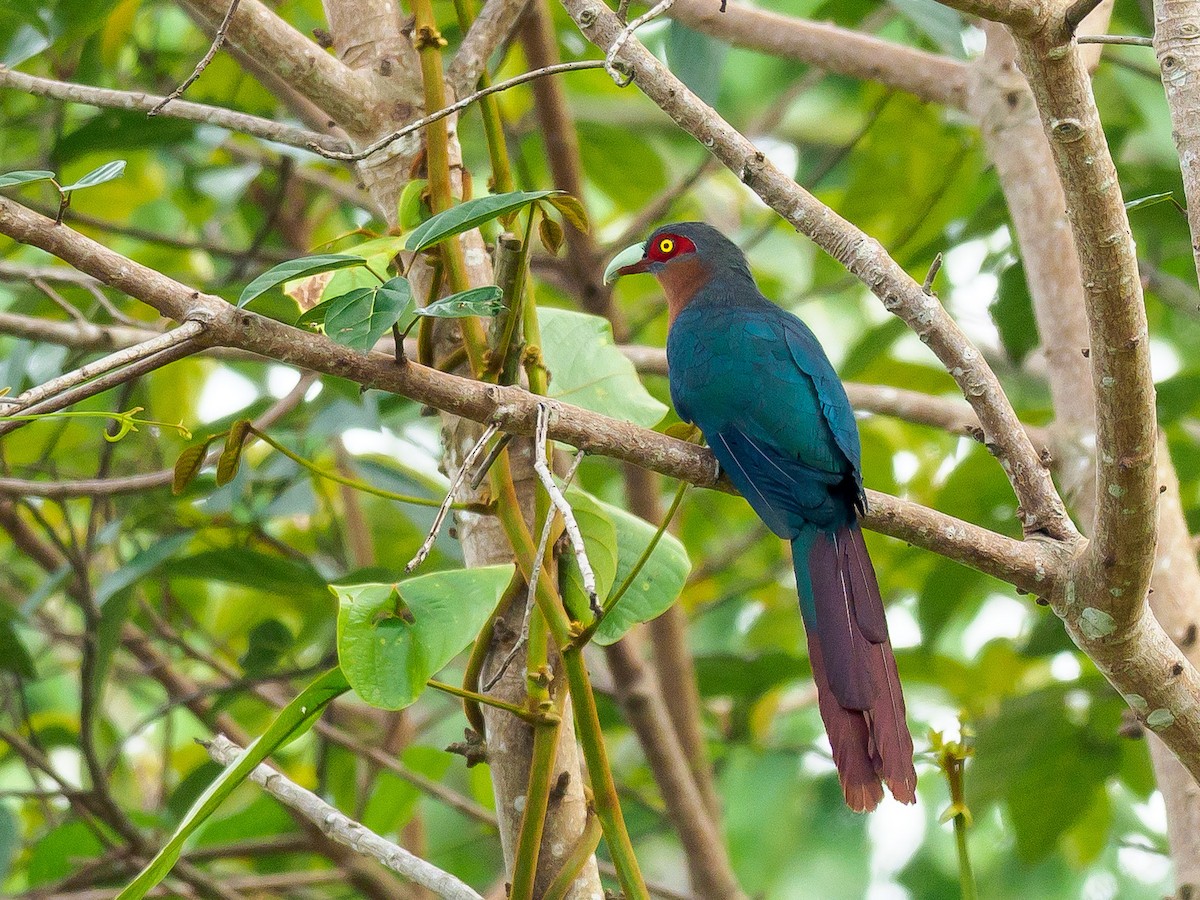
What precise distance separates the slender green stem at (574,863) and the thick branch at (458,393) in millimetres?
592

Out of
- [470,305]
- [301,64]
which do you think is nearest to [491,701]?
[470,305]

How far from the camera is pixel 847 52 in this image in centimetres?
362

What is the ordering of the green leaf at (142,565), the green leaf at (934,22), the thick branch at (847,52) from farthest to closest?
the thick branch at (847,52) < the green leaf at (934,22) < the green leaf at (142,565)

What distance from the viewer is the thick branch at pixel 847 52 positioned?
359 centimetres

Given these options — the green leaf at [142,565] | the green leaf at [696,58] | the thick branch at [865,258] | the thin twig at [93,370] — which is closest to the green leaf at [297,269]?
the thin twig at [93,370]

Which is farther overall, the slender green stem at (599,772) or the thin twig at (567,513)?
the slender green stem at (599,772)

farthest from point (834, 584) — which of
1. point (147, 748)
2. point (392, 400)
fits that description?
point (147, 748)

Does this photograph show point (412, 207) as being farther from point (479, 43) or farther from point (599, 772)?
point (599, 772)

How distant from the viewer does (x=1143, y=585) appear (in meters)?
1.89

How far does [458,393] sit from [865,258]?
0.72 m

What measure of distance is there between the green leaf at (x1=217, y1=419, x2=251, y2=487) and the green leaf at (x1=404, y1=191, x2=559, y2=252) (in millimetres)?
372

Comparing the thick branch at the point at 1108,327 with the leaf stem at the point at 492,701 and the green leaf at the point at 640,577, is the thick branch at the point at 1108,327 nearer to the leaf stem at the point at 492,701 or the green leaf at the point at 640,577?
the green leaf at the point at 640,577

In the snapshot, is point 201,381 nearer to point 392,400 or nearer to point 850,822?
point 392,400

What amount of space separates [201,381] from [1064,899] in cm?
405
